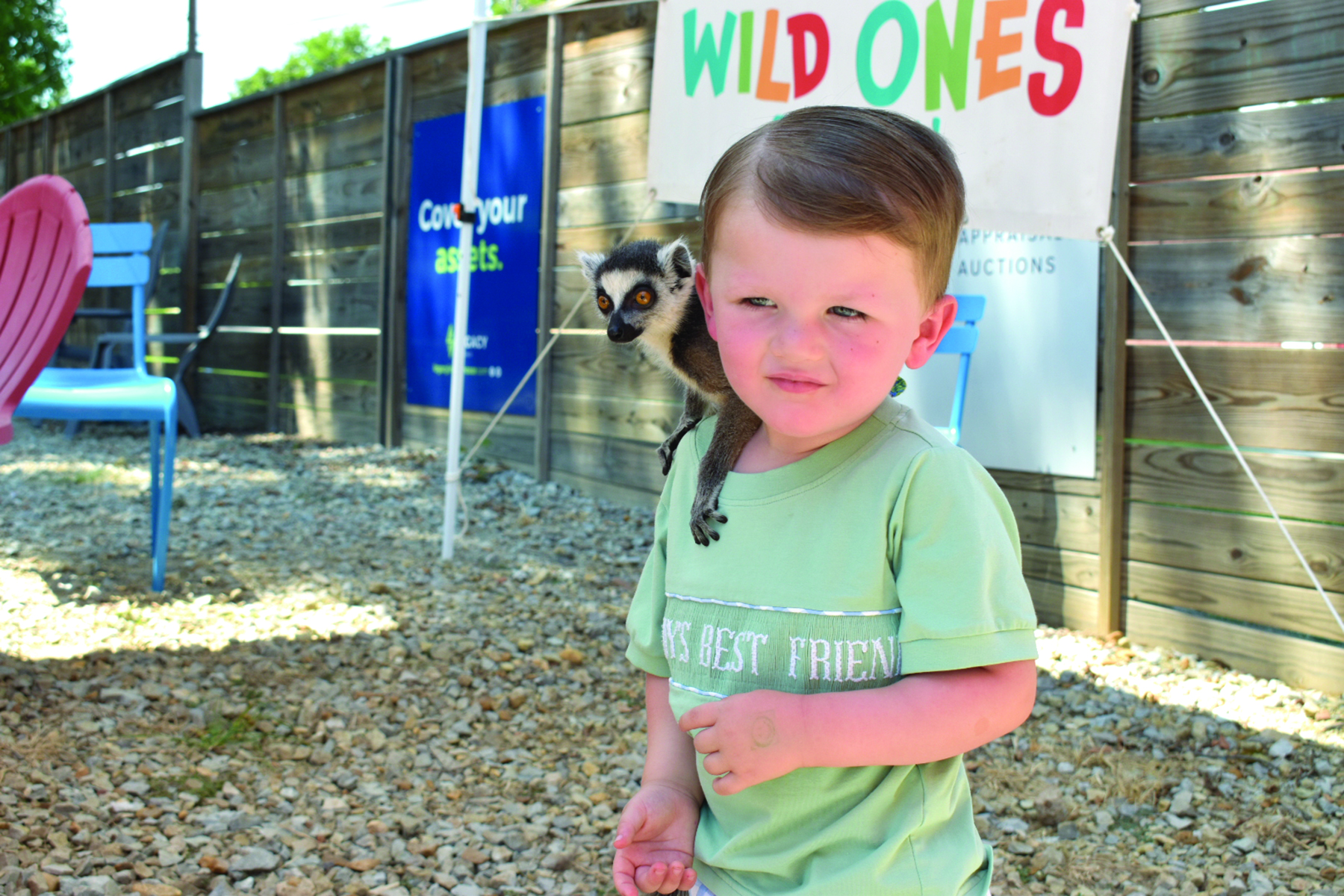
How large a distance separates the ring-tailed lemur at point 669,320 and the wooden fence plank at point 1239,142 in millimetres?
2245

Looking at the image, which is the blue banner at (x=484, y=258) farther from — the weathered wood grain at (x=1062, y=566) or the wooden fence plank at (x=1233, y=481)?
the wooden fence plank at (x=1233, y=481)

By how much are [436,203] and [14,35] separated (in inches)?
725

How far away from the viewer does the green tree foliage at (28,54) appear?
19.7m

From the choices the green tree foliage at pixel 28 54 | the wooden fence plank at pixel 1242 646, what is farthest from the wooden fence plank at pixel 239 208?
the green tree foliage at pixel 28 54

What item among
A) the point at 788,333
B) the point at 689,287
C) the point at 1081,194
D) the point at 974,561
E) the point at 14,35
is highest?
the point at 14,35

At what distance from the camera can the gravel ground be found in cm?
221

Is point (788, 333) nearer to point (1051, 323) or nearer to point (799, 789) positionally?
point (799, 789)

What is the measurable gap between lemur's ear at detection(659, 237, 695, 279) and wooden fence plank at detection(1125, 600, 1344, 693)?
8.23 feet

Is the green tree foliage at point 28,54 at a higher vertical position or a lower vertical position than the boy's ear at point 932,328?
higher

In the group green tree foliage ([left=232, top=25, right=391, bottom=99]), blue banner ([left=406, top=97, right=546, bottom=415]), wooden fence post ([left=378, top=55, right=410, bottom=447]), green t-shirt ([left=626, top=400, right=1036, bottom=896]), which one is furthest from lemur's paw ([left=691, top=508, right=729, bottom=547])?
green tree foliage ([left=232, top=25, right=391, bottom=99])

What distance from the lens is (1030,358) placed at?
12.4 feet

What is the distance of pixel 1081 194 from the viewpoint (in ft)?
10.1

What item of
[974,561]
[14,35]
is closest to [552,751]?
[974,561]

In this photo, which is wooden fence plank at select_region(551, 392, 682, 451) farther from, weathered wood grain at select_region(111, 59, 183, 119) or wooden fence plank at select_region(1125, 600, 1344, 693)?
weathered wood grain at select_region(111, 59, 183, 119)
